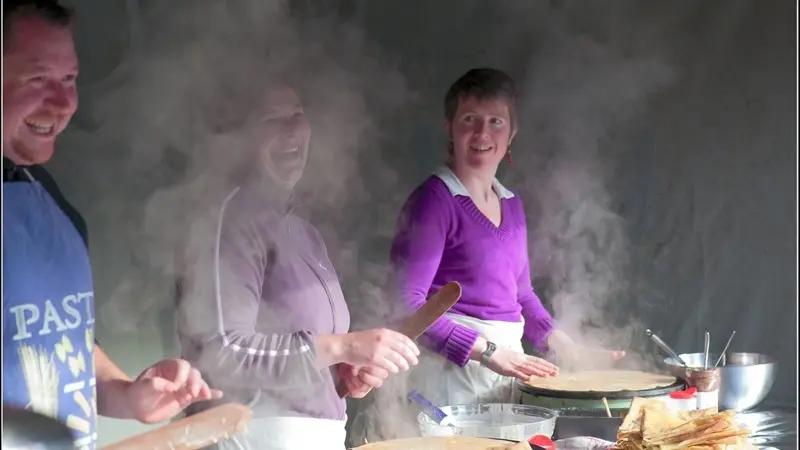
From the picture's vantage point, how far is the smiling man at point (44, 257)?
3.83 ft

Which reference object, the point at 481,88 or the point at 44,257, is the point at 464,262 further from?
the point at 44,257

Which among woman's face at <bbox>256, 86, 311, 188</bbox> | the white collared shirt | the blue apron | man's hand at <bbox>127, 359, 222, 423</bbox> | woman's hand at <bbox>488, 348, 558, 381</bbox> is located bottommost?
woman's hand at <bbox>488, 348, 558, 381</bbox>

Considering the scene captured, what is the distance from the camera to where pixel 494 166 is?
178 centimetres

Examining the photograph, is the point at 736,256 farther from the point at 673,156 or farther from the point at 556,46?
the point at 556,46

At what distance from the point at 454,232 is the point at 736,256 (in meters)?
0.62

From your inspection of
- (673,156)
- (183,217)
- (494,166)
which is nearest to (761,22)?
(673,156)

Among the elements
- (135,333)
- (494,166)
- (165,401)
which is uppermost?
(494,166)

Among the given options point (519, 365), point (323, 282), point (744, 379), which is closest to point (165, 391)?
point (323, 282)

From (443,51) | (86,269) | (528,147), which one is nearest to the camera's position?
(86,269)

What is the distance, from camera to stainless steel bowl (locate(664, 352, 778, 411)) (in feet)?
5.60

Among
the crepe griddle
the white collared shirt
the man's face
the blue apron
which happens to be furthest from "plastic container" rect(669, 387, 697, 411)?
the man's face

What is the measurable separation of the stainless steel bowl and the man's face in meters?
1.38

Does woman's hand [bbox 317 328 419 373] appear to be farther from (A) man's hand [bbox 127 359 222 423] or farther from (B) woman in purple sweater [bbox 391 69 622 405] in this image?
(A) man's hand [bbox 127 359 222 423]

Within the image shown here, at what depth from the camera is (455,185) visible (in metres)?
1.76
